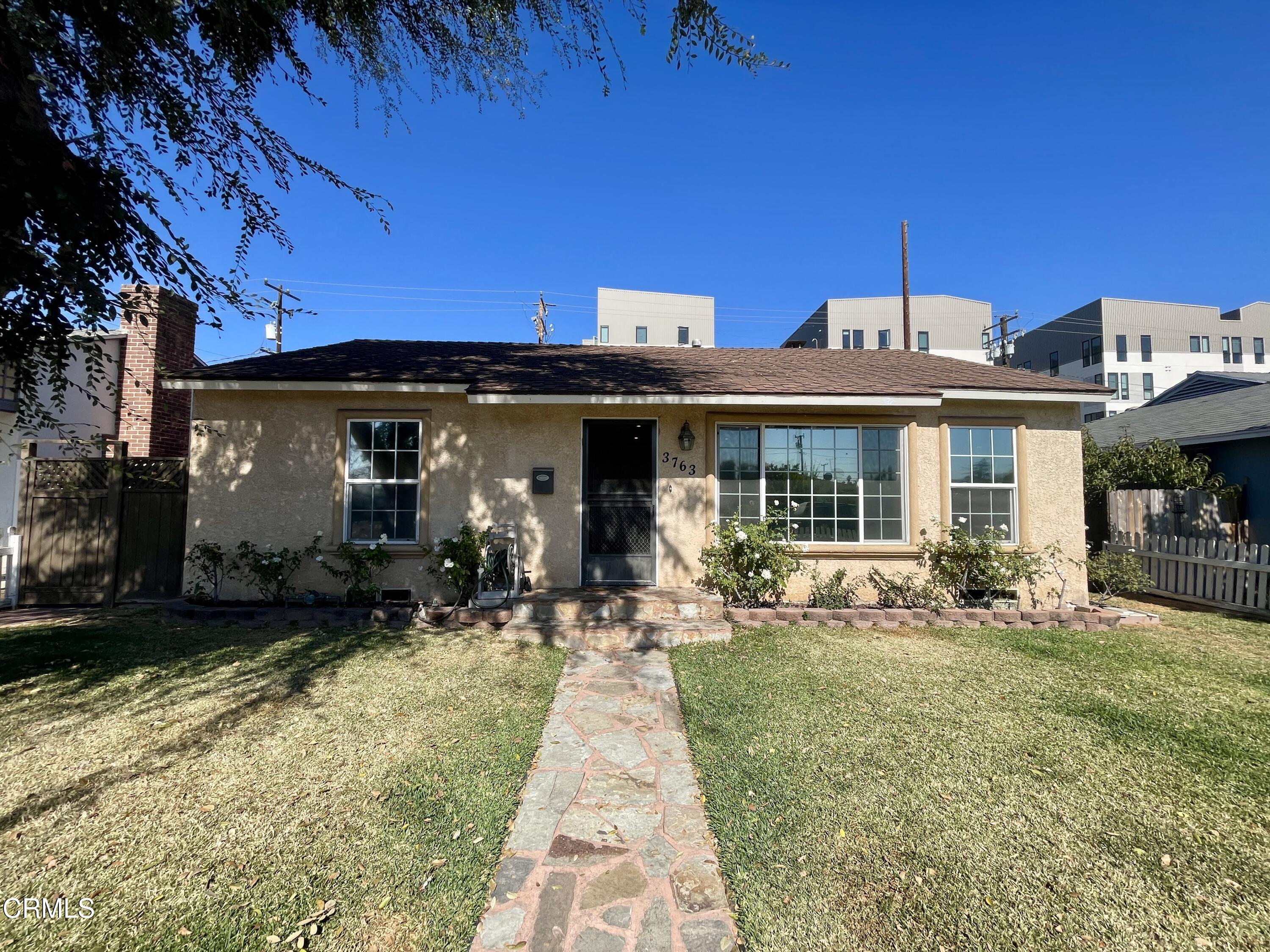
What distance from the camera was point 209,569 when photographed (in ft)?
23.1

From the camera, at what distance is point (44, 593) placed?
297 inches

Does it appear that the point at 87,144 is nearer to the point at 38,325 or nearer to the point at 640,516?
the point at 38,325

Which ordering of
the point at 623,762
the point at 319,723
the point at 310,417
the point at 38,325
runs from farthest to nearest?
the point at 310,417, the point at 38,325, the point at 319,723, the point at 623,762

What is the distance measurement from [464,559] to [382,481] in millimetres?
1727

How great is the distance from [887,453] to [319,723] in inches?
286

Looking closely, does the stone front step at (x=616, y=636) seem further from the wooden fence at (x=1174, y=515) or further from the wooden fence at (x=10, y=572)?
the wooden fence at (x=1174, y=515)

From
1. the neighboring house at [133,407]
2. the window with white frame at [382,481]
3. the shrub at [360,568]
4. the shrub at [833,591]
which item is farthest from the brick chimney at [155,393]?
the shrub at [833,591]

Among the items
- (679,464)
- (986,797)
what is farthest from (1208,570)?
(986,797)

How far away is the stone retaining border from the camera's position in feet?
21.6

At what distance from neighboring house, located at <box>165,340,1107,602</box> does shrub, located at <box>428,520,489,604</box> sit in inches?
16.6

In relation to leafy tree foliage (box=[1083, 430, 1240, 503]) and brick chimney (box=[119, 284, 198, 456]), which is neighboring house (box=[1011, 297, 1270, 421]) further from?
brick chimney (box=[119, 284, 198, 456])

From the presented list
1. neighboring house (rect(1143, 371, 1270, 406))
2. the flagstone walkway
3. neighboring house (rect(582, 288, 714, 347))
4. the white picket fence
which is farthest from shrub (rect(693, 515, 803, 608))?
neighboring house (rect(582, 288, 714, 347))

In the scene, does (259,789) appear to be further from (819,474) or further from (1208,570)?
(1208,570)

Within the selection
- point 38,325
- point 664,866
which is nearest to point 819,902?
point 664,866
